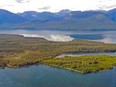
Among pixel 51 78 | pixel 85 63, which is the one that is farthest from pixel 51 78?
pixel 85 63

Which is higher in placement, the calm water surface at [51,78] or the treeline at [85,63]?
Answer: the treeline at [85,63]

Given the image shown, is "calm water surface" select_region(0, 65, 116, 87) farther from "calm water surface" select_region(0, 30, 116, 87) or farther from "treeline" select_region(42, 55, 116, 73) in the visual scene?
"treeline" select_region(42, 55, 116, 73)

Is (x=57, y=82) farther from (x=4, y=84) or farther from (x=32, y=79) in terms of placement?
(x=4, y=84)

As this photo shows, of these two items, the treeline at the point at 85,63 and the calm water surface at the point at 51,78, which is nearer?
the calm water surface at the point at 51,78

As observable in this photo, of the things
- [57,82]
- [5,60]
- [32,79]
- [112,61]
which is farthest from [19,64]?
[112,61]

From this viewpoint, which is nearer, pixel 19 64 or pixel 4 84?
pixel 4 84

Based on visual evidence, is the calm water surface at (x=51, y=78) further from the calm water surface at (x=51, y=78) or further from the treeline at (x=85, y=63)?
the treeline at (x=85, y=63)

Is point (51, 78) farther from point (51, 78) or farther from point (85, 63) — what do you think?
point (85, 63)

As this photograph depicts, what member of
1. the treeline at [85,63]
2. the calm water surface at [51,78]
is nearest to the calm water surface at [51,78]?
the calm water surface at [51,78]

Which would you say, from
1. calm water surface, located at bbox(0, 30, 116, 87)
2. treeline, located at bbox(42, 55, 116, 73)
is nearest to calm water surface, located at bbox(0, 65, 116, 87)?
calm water surface, located at bbox(0, 30, 116, 87)
